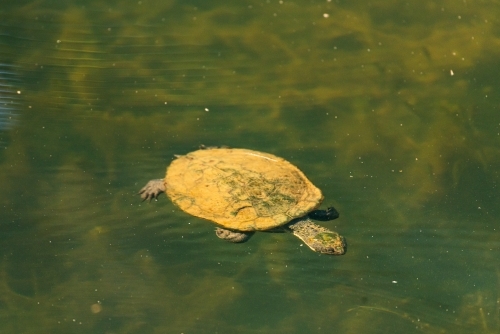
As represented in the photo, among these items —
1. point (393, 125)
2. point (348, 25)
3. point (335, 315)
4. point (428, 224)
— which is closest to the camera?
point (335, 315)

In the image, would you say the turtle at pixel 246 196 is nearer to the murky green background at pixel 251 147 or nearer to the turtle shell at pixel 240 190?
the turtle shell at pixel 240 190

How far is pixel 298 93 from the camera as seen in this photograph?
4684mm

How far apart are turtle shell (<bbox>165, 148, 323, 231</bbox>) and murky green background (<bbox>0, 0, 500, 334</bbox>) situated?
21 cm

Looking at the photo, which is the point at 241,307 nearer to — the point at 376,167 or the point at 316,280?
the point at 316,280

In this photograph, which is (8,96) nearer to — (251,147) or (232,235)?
(251,147)

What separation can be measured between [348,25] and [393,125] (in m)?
0.97

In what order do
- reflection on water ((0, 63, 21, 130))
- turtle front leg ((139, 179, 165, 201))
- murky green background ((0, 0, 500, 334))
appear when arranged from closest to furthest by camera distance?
1. murky green background ((0, 0, 500, 334))
2. turtle front leg ((139, 179, 165, 201))
3. reflection on water ((0, 63, 21, 130))

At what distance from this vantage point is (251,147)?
436 centimetres

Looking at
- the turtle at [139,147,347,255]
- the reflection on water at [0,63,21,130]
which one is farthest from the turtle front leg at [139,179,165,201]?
the reflection on water at [0,63,21,130]

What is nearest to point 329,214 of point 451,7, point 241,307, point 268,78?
point 241,307

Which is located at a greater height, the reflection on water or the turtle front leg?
the reflection on water

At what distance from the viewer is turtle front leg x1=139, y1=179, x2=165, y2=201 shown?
160 inches

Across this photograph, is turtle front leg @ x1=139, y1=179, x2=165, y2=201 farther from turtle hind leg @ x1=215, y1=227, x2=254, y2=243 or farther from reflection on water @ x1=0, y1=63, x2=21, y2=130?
reflection on water @ x1=0, y1=63, x2=21, y2=130

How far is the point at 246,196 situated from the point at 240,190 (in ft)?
0.17
